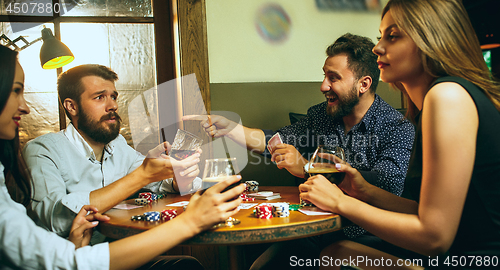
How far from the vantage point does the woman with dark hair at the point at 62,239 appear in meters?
0.75

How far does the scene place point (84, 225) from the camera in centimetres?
108

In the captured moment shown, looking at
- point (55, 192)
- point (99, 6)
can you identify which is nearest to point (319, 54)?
point (99, 6)

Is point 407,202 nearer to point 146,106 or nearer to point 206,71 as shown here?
point 206,71

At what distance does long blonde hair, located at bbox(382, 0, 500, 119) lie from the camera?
959mm

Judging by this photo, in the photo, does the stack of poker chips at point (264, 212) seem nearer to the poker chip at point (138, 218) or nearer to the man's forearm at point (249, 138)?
the poker chip at point (138, 218)

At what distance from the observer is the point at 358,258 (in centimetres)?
106

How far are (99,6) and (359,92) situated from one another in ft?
6.81

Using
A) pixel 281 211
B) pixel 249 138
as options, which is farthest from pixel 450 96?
pixel 249 138

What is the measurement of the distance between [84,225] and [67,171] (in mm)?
567

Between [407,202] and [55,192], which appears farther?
[55,192]

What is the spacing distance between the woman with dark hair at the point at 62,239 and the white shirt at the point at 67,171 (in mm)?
399

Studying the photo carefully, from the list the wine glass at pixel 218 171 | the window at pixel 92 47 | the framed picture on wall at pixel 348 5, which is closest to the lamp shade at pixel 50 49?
the window at pixel 92 47

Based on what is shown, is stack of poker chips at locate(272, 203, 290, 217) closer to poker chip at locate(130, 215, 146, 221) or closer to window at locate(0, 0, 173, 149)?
poker chip at locate(130, 215, 146, 221)

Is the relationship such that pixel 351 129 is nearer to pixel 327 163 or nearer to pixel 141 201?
pixel 327 163
